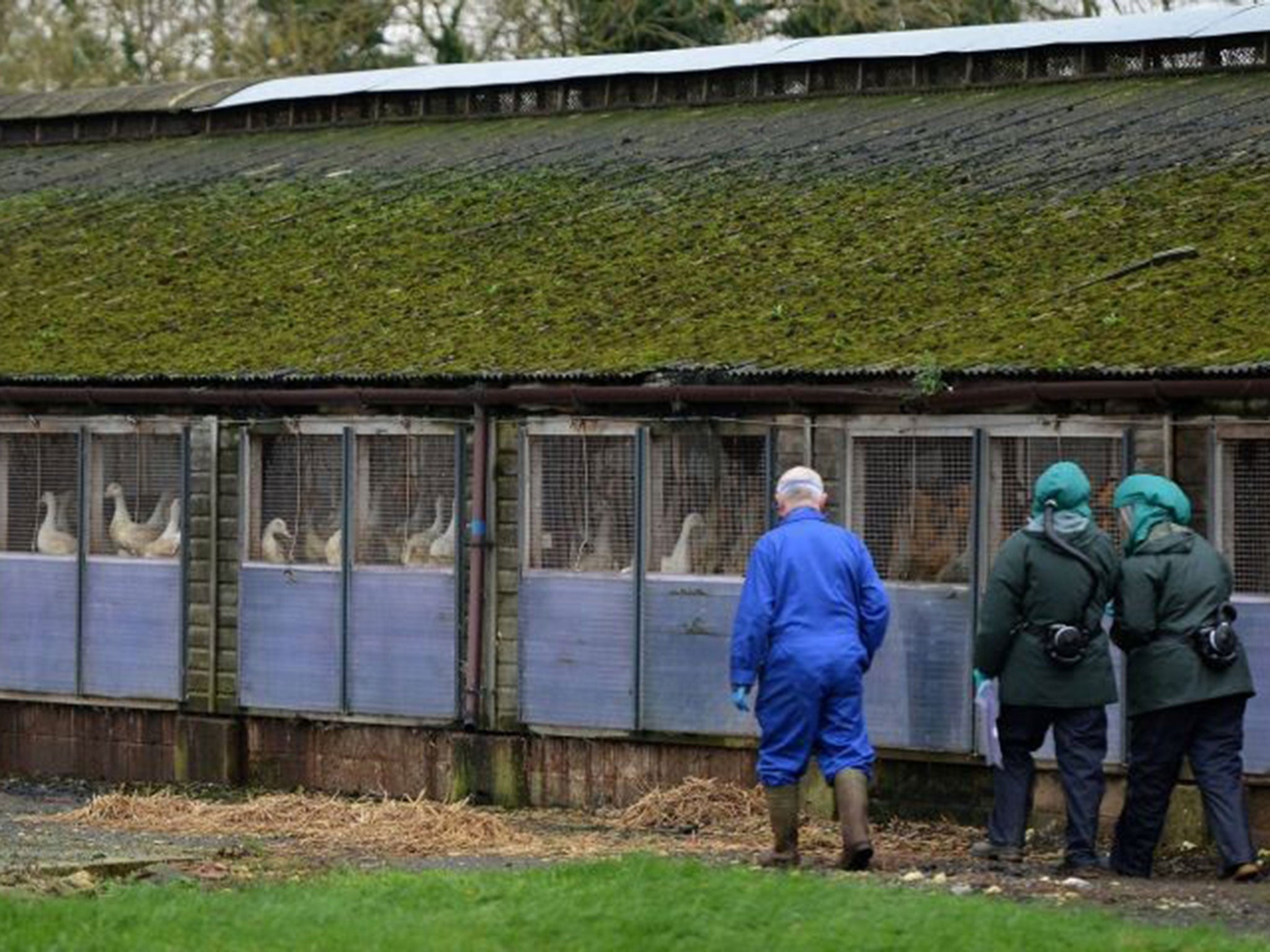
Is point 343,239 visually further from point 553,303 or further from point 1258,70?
point 1258,70

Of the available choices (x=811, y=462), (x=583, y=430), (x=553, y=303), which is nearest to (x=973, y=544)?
(x=811, y=462)

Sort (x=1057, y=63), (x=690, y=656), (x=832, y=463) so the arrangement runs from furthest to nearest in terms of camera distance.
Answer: (x=1057, y=63)
(x=690, y=656)
(x=832, y=463)

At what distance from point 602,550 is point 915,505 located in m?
2.03

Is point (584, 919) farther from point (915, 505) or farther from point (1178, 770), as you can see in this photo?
point (915, 505)

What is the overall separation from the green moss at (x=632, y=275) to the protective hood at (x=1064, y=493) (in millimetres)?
1301

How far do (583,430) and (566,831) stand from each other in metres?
2.36

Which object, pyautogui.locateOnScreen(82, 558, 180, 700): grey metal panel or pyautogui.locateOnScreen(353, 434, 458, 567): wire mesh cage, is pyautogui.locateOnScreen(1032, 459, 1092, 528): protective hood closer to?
pyautogui.locateOnScreen(353, 434, 458, 567): wire mesh cage

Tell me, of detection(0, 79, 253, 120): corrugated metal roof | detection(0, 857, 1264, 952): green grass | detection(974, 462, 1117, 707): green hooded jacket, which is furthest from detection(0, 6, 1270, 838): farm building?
detection(0, 857, 1264, 952): green grass

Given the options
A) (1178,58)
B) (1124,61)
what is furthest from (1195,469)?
(1124,61)

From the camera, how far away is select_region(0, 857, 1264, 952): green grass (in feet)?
36.9

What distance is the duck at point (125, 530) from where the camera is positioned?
20266 mm

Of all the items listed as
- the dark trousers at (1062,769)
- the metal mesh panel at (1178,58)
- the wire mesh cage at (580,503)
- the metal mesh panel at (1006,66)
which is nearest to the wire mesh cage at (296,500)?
the wire mesh cage at (580,503)

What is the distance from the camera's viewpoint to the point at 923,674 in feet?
55.0

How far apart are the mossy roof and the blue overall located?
7.41ft
